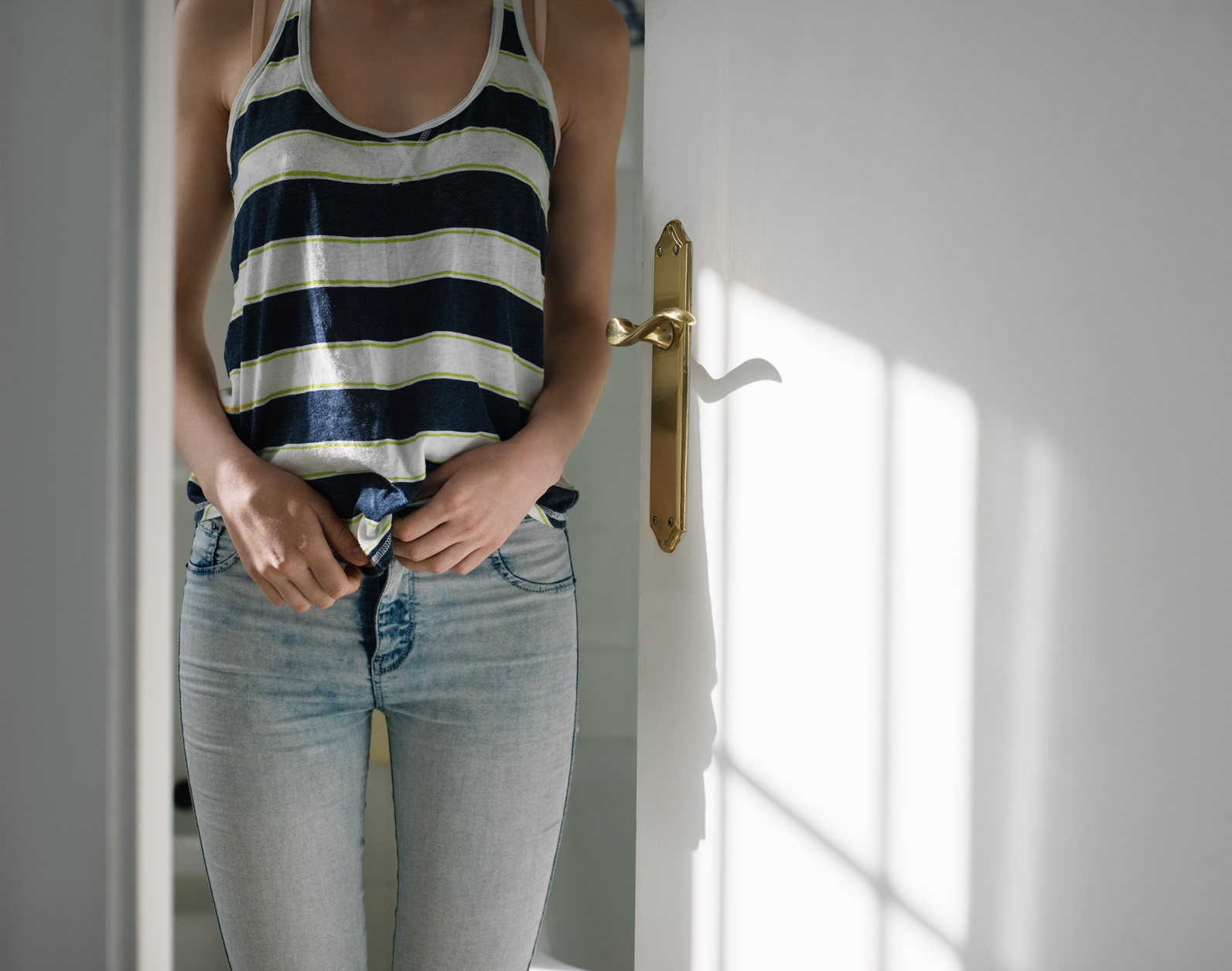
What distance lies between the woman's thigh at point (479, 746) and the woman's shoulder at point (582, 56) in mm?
410

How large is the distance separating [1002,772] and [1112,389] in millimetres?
293

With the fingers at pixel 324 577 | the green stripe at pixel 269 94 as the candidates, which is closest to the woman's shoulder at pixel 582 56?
the green stripe at pixel 269 94

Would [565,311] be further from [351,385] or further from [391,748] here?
[391,748]

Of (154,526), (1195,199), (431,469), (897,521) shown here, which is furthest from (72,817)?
(1195,199)

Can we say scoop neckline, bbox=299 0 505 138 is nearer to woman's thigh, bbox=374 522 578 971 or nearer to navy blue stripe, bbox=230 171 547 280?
navy blue stripe, bbox=230 171 547 280

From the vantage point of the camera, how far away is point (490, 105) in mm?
686

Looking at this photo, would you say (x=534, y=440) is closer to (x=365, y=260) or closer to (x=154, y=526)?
(x=365, y=260)

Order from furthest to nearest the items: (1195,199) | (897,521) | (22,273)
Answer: (897,521) → (1195,199) → (22,273)

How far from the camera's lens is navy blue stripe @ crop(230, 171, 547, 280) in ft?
2.14

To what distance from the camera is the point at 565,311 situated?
812 mm

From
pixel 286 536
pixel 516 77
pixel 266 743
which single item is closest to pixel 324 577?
pixel 286 536

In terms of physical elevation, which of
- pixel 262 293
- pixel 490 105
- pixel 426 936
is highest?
pixel 490 105

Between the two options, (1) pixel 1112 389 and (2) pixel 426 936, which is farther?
(2) pixel 426 936

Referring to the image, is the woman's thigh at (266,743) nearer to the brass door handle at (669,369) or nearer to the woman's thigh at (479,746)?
the woman's thigh at (479,746)
